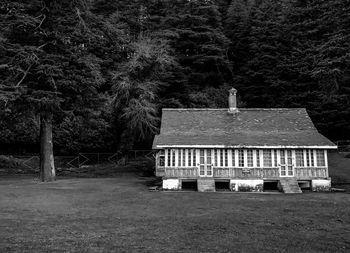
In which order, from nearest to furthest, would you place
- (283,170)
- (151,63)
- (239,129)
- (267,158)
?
(283,170) → (267,158) → (239,129) → (151,63)

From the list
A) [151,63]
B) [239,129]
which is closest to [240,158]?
[239,129]

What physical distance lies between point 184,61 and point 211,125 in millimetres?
26692

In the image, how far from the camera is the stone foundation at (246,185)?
26516 millimetres

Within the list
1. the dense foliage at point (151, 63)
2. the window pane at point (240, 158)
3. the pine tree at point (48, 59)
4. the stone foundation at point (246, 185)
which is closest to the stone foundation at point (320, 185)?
the stone foundation at point (246, 185)

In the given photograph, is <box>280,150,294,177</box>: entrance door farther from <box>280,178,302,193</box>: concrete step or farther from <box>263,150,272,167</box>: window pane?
<box>263,150,272,167</box>: window pane

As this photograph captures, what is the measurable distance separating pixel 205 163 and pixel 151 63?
60.7 feet

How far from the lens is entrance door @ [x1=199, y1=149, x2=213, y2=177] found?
2728cm

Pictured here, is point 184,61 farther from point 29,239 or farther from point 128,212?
point 29,239

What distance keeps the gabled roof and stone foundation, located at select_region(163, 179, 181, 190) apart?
2.52 meters

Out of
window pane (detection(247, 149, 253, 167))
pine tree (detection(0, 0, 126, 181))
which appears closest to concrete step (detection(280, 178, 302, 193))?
window pane (detection(247, 149, 253, 167))

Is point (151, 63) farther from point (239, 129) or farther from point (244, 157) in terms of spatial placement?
point (244, 157)

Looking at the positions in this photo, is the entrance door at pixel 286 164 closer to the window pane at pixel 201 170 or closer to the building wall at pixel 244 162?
the building wall at pixel 244 162

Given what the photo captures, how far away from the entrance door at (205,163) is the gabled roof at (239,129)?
88 centimetres

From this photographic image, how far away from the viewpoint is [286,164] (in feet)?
88.8
